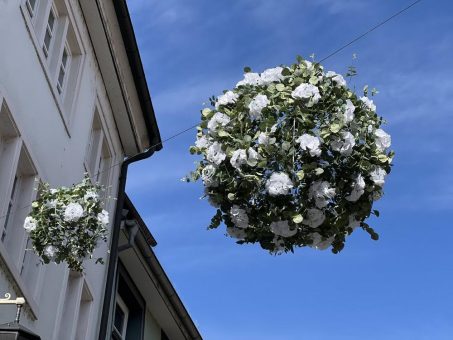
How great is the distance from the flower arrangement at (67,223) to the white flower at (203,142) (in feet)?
4.93

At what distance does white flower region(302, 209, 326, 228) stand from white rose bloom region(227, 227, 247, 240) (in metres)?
0.49

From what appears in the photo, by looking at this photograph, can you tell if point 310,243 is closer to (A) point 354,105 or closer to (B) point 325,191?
(B) point 325,191

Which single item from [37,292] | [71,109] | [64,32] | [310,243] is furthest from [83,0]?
[310,243]

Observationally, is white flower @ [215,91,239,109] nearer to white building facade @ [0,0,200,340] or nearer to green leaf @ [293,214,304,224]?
green leaf @ [293,214,304,224]

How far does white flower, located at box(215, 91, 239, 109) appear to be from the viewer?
6.62 m

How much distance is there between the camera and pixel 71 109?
11977 mm

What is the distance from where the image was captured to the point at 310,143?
20.3ft

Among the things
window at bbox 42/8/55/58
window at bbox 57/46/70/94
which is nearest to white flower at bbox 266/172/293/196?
window at bbox 42/8/55/58

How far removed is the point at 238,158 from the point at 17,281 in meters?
3.83

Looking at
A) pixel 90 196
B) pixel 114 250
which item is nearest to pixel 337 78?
pixel 90 196

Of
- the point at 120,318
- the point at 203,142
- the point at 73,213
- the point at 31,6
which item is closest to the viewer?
the point at 203,142

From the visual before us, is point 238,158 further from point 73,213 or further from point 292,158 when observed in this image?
point 73,213

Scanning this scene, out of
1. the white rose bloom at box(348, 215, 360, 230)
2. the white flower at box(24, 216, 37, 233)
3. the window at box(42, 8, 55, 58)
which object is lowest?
the white rose bloom at box(348, 215, 360, 230)

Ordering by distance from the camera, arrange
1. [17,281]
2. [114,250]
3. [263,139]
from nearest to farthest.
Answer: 1. [263,139]
2. [17,281]
3. [114,250]
